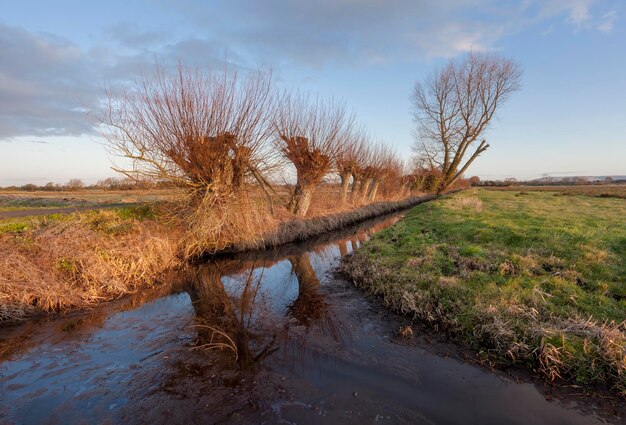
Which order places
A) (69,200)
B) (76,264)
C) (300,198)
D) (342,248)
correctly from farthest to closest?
1. (69,200)
2. (300,198)
3. (342,248)
4. (76,264)

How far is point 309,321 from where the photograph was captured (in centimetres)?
675

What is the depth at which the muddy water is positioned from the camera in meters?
4.04

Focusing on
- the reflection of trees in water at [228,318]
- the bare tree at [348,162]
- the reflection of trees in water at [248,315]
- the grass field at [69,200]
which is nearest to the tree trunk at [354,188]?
the bare tree at [348,162]

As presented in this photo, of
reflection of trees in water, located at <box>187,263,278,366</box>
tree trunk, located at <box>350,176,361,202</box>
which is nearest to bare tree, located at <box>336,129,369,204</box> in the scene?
tree trunk, located at <box>350,176,361,202</box>

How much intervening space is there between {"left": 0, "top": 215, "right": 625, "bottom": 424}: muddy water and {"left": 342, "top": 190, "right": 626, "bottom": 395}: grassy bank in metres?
0.47

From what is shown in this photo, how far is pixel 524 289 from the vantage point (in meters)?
6.43

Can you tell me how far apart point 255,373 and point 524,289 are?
5407mm

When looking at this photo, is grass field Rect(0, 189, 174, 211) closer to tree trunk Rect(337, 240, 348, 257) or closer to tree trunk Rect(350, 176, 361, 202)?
tree trunk Rect(337, 240, 348, 257)

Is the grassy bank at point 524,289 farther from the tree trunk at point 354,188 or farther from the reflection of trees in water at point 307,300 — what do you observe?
the tree trunk at point 354,188

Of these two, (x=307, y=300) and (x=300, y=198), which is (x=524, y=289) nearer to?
(x=307, y=300)

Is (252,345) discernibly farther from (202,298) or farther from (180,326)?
(202,298)

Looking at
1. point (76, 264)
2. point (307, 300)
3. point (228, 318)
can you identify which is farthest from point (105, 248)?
point (307, 300)

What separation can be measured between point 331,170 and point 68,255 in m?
12.7

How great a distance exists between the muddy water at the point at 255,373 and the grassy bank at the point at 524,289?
0.47 m
